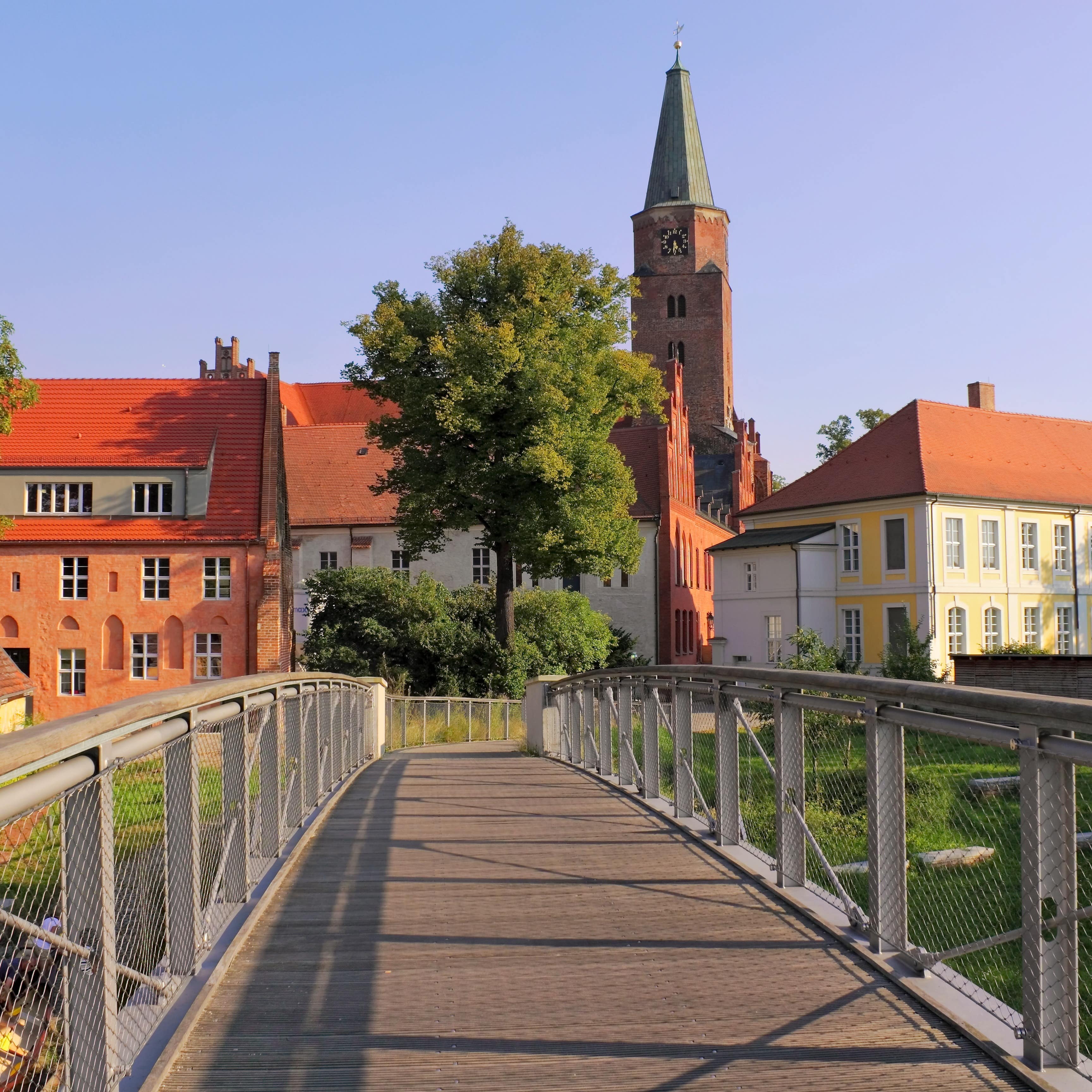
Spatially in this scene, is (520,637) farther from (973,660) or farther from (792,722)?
(792,722)

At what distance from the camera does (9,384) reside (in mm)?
33344

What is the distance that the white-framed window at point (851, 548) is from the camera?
4631 centimetres

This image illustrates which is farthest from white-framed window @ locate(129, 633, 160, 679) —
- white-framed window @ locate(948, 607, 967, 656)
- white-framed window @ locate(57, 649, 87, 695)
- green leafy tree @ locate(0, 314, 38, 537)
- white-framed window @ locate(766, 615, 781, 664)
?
white-framed window @ locate(948, 607, 967, 656)

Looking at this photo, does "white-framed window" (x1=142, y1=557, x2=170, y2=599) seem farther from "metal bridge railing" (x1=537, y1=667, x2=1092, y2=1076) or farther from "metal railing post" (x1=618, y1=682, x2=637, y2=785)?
"metal railing post" (x1=618, y1=682, x2=637, y2=785)

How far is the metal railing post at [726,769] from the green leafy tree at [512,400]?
25094mm

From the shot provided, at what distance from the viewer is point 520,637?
40375 mm

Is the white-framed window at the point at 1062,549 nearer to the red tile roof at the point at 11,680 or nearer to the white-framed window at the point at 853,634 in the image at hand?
the white-framed window at the point at 853,634

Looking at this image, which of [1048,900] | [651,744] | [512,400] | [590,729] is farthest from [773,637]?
[1048,900]

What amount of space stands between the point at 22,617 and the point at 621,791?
35.0 metres

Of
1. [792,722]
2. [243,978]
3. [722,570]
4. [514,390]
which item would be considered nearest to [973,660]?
[514,390]

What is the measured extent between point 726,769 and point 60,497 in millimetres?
38937

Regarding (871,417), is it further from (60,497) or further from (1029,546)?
(60,497)

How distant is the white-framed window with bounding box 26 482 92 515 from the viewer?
42.5 m

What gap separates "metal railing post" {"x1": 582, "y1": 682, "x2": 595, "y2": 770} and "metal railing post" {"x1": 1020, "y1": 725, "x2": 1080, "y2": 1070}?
34.2 feet
